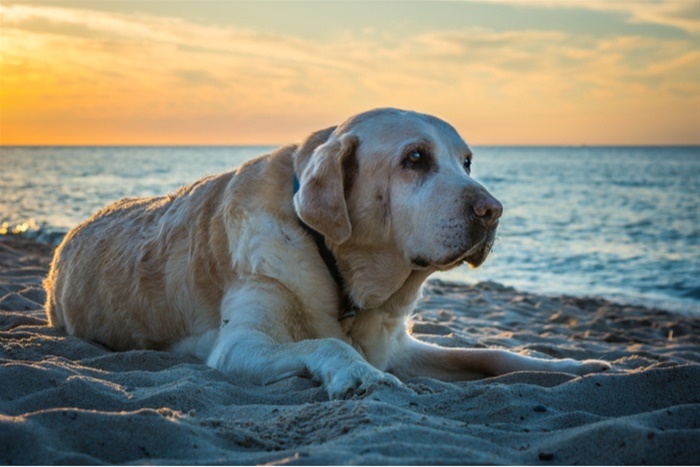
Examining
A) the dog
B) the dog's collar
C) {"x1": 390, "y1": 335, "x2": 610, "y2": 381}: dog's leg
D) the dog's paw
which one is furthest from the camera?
{"x1": 390, "y1": 335, "x2": 610, "y2": 381}: dog's leg

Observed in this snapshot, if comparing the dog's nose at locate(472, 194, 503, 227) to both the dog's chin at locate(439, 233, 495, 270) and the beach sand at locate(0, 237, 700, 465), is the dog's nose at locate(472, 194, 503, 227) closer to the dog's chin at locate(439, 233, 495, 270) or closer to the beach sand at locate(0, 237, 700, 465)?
the dog's chin at locate(439, 233, 495, 270)

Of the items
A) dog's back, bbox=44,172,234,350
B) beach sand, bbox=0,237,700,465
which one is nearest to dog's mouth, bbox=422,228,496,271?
beach sand, bbox=0,237,700,465

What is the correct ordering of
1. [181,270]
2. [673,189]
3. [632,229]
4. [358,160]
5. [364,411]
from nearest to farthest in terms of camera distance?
[364,411] → [358,160] → [181,270] → [632,229] → [673,189]

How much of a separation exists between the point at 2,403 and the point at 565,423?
2.29 metres

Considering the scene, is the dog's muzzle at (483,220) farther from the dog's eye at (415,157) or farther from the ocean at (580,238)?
the ocean at (580,238)

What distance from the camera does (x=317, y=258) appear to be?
4.25 meters

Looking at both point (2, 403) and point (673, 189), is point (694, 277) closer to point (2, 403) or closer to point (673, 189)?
point (2, 403)

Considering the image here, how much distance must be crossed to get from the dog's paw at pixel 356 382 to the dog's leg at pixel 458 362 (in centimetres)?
128

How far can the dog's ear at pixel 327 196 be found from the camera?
4.06m

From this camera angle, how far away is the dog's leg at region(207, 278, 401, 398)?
3.44 metres

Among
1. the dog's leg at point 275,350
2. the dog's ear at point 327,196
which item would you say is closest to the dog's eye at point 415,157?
the dog's ear at point 327,196

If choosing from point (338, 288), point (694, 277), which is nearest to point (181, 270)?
point (338, 288)

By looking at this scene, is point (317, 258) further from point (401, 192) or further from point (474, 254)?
point (474, 254)

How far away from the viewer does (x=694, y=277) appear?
12969 millimetres
